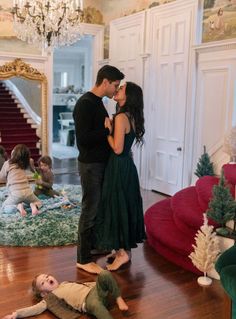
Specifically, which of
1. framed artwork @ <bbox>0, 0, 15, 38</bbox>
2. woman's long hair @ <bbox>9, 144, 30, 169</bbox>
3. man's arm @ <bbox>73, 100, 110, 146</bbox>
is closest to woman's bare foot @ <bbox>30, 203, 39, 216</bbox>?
woman's long hair @ <bbox>9, 144, 30, 169</bbox>

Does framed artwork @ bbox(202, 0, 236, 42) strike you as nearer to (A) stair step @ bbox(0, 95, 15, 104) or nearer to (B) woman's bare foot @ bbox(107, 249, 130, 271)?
(B) woman's bare foot @ bbox(107, 249, 130, 271)

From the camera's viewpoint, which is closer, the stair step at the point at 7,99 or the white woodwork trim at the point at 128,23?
the white woodwork trim at the point at 128,23

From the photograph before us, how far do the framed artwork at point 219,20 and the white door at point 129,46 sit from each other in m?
1.33

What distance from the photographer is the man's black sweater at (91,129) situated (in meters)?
3.01

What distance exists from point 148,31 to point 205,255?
4141 mm

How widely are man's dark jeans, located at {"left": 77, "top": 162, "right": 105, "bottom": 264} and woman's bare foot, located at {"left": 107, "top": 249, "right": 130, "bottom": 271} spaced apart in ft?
0.99

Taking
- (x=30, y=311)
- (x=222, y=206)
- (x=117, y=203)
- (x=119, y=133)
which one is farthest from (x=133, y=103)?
(x=30, y=311)

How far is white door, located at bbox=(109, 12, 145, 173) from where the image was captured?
20.6 feet

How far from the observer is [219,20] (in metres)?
4.92

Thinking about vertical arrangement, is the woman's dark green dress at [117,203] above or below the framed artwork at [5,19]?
below

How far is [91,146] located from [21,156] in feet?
5.92

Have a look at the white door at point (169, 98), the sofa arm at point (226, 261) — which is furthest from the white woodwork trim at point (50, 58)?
the sofa arm at point (226, 261)

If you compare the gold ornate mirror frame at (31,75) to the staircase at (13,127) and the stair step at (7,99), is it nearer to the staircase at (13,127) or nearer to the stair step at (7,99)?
the staircase at (13,127)

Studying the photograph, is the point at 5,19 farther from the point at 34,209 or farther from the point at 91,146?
the point at 91,146
